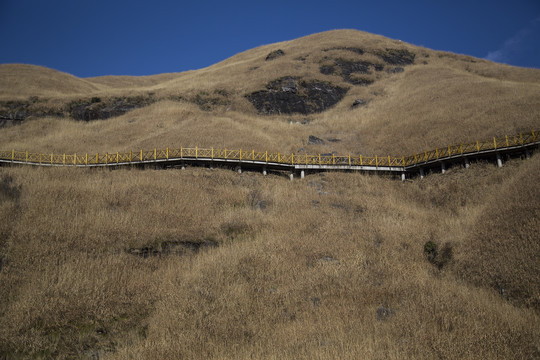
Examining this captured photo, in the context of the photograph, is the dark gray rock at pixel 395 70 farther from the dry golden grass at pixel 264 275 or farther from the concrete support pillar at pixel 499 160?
the dry golden grass at pixel 264 275

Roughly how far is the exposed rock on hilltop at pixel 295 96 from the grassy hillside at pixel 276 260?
18.9 metres

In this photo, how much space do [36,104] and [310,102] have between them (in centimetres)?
3977

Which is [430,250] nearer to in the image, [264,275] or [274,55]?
[264,275]

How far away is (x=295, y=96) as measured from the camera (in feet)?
177

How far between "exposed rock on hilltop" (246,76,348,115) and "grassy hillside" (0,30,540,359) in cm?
1886

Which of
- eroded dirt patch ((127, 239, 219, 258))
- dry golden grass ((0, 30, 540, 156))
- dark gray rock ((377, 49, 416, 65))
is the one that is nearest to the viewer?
eroded dirt patch ((127, 239, 219, 258))

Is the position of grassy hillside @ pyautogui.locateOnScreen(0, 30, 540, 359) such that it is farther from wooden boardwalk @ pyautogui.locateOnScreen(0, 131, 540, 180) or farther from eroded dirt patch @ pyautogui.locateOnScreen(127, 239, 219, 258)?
wooden boardwalk @ pyautogui.locateOnScreen(0, 131, 540, 180)

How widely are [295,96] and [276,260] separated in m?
43.4

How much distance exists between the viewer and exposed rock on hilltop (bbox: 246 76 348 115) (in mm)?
52281

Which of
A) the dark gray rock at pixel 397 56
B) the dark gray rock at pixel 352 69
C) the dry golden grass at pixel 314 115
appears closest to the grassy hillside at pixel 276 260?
the dry golden grass at pixel 314 115

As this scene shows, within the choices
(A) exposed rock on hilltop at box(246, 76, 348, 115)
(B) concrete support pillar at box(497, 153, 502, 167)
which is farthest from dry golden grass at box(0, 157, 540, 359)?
(A) exposed rock on hilltop at box(246, 76, 348, 115)

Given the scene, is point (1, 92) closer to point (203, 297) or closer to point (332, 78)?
point (332, 78)

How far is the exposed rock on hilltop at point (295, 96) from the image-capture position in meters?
52.3

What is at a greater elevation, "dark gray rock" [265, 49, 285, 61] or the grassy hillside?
"dark gray rock" [265, 49, 285, 61]
